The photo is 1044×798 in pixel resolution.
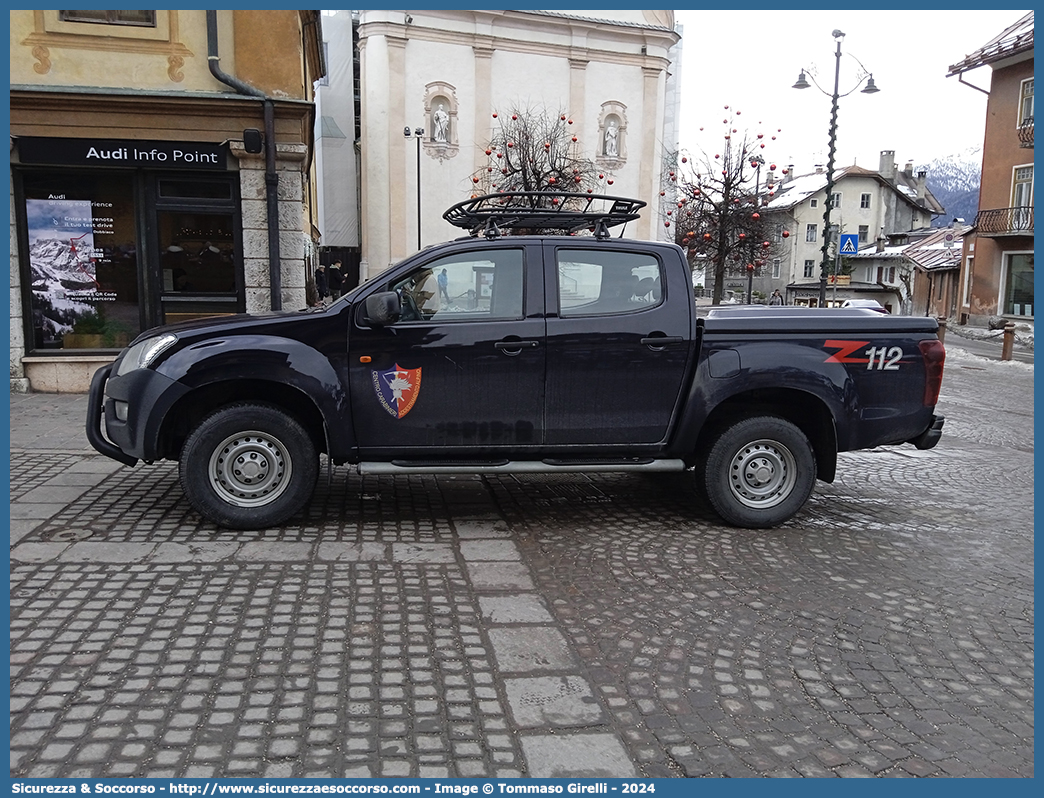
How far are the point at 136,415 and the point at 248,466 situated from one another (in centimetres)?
78

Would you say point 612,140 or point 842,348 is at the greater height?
point 612,140

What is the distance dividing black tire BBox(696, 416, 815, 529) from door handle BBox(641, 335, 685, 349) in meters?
0.74

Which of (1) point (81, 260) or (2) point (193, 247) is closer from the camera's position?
(1) point (81, 260)

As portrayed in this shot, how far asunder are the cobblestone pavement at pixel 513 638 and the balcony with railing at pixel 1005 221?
3135 centimetres

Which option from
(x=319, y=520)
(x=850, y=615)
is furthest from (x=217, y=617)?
(x=850, y=615)

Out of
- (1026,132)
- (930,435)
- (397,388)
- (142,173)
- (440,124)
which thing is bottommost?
(930,435)

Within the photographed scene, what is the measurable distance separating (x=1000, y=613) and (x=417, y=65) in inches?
1660

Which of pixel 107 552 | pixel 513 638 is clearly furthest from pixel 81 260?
pixel 513 638

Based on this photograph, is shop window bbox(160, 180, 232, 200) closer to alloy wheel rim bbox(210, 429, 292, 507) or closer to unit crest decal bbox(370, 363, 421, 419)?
alloy wheel rim bbox(210, 429, 292, 507)

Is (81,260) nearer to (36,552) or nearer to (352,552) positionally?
(36,552)

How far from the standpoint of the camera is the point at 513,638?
13.4 feet

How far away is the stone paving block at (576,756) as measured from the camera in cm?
301

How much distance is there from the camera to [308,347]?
5.52m

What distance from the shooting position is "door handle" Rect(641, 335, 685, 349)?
5.77 metres
